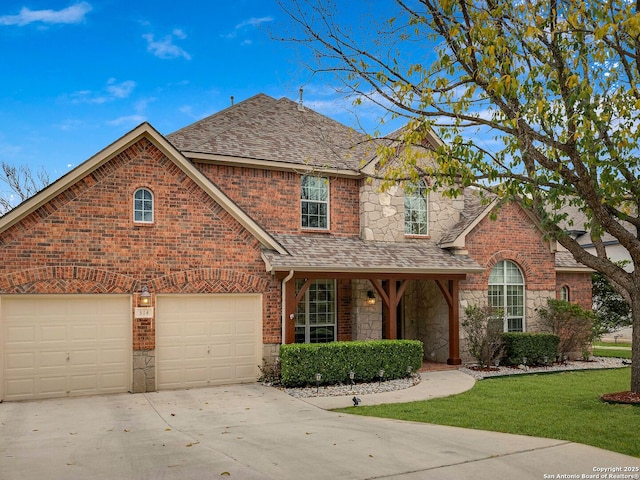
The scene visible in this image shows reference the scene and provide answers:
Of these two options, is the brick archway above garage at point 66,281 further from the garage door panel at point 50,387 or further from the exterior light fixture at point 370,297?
the exterior light fixture at point 370,297

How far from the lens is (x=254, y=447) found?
765 centimetres

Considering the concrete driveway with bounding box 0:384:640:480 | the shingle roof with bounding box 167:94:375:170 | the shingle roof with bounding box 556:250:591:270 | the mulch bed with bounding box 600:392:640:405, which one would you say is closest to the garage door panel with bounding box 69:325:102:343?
the concrete driveway with bounding box 0:384:640:480

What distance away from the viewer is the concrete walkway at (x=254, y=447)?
21.4ft

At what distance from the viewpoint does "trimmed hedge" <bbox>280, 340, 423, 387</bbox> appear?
1270cm

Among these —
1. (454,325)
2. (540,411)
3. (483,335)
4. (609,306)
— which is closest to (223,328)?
(454,325)

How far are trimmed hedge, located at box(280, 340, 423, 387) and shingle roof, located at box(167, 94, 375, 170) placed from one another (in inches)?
190

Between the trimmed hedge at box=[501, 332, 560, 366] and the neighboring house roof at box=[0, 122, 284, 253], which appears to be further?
the trimmed hedge at box=[501, 332, 560, 366]

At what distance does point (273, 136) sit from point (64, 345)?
28.5ft

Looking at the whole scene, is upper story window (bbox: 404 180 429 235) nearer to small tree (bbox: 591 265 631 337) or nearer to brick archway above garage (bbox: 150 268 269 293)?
brick archway above garage (bbox: 150 268 269 293)

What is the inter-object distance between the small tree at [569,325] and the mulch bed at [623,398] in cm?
642

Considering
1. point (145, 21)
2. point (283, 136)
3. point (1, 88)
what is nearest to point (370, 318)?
point (283, 136)

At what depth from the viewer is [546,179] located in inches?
391

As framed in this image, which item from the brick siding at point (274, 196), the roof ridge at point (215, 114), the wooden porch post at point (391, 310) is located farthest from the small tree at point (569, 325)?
the roof ridge at point (215, 114)

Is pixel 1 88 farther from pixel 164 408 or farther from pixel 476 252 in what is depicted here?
pixel 476 252
